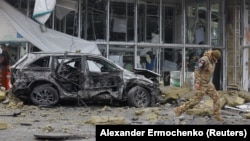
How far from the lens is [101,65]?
14391 millimetres

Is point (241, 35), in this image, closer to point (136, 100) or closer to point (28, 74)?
point (136, 100)

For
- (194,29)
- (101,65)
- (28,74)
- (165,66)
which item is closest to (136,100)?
(101,65)

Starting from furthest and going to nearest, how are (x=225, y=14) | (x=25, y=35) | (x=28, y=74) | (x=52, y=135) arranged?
(x=225, y=14) → (x=25, y=35) → (x=28, y=74) → (x=52, y=135)

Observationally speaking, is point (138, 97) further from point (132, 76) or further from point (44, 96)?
point (44, 96)

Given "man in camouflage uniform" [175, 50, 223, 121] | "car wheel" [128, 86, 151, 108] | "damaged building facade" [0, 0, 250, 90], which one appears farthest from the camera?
"damaged building facade" [0, 0, 250, 90]

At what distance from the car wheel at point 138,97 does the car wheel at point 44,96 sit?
2316mm

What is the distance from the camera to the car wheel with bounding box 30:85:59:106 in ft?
45.0

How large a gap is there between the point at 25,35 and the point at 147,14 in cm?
651

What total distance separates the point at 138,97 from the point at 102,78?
1.33 m

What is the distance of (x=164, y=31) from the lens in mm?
21906

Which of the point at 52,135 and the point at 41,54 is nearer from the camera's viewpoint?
the point at 52,135

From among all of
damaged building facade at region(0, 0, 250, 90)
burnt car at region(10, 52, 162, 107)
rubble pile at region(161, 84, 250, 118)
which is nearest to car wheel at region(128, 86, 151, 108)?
burnt car at region(10, 52, 162, 107)

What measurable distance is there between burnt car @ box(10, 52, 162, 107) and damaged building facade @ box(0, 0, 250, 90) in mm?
4321

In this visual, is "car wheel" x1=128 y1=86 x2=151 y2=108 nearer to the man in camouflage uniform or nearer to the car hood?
the car hood
